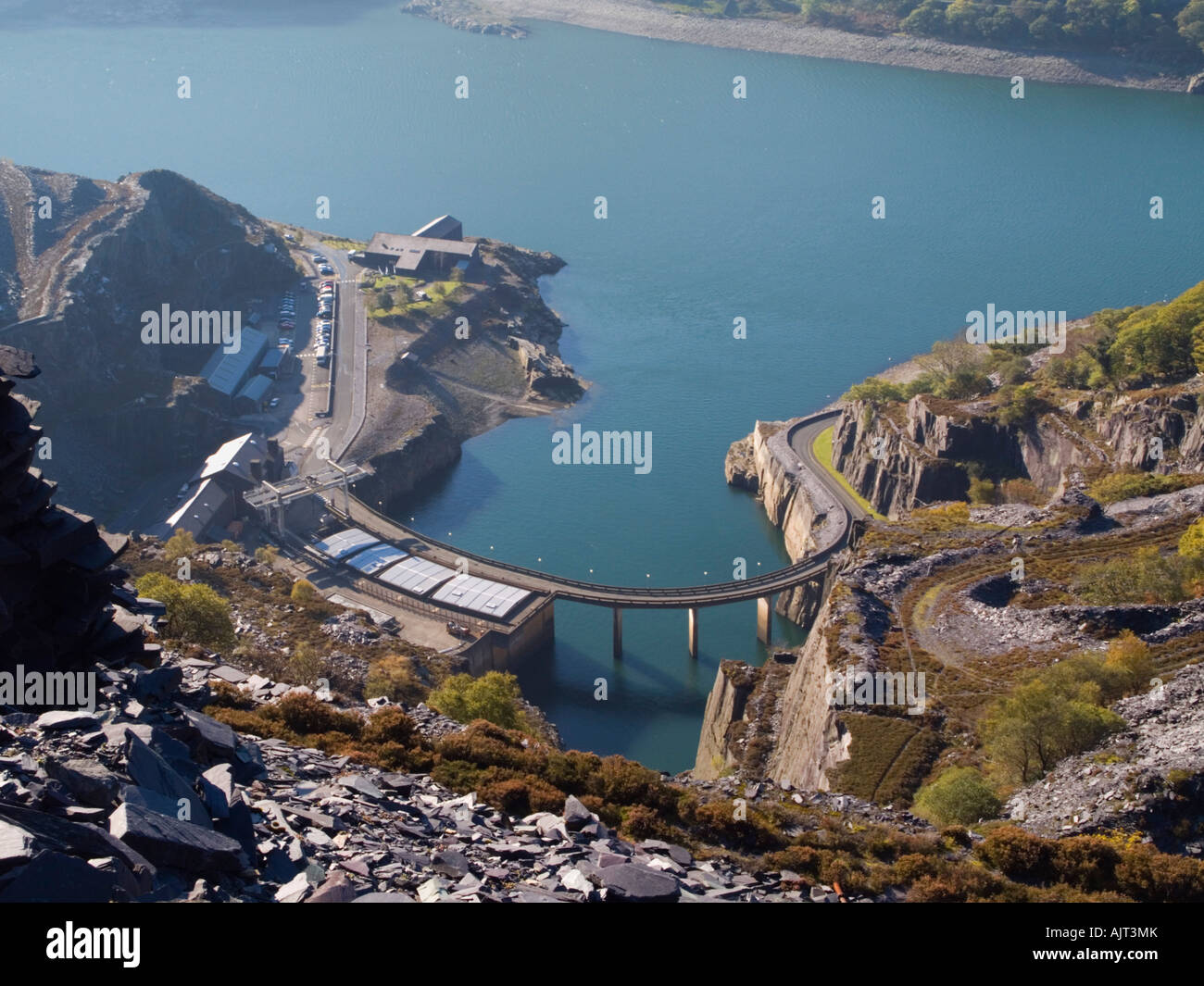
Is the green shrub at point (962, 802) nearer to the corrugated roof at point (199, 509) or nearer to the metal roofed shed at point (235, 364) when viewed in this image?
the corrugated roof at point (199, 509)

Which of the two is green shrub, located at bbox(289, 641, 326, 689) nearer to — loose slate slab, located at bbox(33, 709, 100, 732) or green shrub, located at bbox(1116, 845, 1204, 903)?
loose slate slab, located at bbox(33, 709, 100, 732)

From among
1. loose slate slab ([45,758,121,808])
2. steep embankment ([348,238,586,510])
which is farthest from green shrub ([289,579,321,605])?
loose slate slab ([45,758,121,808])

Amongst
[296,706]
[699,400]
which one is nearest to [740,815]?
[296,706]

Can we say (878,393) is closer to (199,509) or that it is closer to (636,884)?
(199,509)

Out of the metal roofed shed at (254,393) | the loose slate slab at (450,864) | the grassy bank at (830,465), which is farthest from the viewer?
the metal roofed shed at (254,393)

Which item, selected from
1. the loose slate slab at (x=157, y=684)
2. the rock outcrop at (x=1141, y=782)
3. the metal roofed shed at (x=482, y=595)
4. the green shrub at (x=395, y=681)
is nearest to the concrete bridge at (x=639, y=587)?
the metal roofed shed at (x=482, y=595)

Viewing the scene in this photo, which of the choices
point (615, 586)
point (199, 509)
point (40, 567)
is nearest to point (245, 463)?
point (199, 509)
